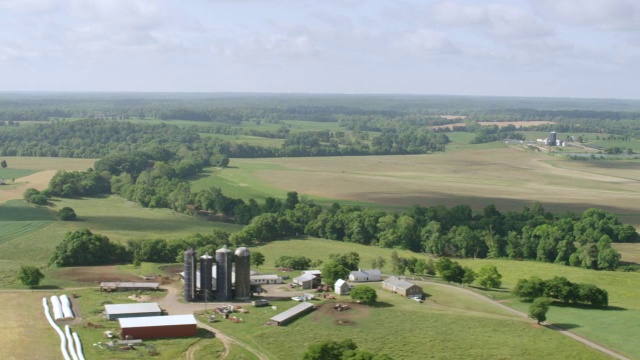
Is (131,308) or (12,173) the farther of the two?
(12,173)

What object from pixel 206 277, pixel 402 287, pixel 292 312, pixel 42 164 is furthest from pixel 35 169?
pixel 292 312

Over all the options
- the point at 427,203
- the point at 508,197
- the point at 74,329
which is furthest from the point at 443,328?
the point at 508,197

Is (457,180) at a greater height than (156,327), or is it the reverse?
(156,327)

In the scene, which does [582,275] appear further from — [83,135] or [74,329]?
[83,135]

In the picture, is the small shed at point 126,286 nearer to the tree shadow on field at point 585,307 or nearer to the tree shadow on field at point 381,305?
the tree shadow on field at point 381,305

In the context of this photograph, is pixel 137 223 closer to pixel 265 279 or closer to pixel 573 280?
pixel 265 279

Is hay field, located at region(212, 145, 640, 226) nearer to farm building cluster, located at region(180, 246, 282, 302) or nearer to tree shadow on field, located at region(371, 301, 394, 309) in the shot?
tree shadow on field, located at region(371, 301, 394, 309)

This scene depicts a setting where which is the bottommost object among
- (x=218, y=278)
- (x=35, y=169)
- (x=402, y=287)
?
(x=35, y=169)
